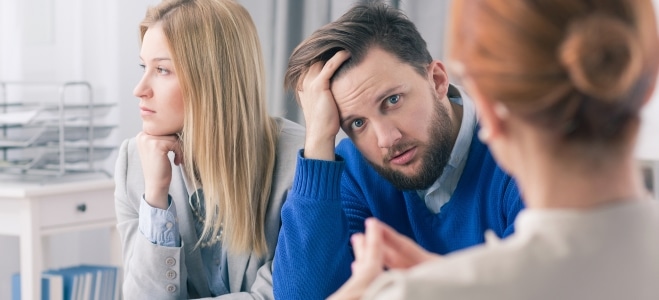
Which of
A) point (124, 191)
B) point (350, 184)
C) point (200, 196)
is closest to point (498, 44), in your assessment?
point (350, 184)

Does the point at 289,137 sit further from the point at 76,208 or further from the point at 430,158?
the point at 76,208

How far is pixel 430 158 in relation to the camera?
1.70 meters

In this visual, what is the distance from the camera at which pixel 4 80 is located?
10.5ft

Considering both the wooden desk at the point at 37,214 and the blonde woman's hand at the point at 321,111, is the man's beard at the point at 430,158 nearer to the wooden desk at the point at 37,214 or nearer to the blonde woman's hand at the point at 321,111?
the blonde woman's hand at the point at 321,111

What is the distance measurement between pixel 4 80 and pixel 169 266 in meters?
1.64

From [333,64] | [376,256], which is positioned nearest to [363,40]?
[333,64]

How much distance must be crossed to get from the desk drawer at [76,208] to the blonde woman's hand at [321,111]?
46.6 inches

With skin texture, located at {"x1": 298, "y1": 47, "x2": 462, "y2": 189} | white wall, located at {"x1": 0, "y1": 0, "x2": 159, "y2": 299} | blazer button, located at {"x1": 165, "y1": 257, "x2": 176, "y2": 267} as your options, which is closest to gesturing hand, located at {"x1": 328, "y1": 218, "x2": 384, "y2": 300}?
skin texture, located at {"x1": 298, "y1": 47, "x2": 462, "y2": 189}

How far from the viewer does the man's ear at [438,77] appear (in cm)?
176

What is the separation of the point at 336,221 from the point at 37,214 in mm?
1236

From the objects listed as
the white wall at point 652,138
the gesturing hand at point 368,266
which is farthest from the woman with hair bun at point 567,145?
the white wall at point 652,138

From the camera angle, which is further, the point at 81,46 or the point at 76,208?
the point at 81,46

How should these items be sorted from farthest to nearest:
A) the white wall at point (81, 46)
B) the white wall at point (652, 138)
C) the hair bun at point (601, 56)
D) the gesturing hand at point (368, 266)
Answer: the white wall at point (81, 46), the white wall at point (652, 138), the gesturing hand at point (368, 266), the hair bun at point (601, 56)

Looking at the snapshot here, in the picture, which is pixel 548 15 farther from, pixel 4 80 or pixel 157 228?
pixel 4 80
